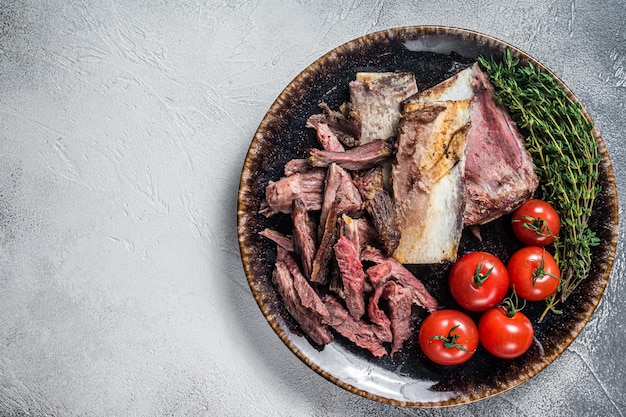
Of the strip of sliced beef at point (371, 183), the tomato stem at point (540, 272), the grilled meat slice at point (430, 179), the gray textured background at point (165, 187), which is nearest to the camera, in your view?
the tomato stem at point (540, 272)

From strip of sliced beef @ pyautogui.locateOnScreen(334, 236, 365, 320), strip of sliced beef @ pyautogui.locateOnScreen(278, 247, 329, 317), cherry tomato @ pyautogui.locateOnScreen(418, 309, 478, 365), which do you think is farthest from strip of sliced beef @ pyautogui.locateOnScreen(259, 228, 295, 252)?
cherry tomato @ pyautogui.locateOnScreen(418, 309, 478, 365)

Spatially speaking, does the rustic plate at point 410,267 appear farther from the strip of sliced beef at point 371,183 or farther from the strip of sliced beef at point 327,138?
the strip of sliced beef at point 371,183

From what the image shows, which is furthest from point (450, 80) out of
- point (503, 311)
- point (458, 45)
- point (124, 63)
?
point (124, 63)

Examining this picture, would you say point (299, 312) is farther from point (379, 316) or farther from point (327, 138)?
point (327, 138)

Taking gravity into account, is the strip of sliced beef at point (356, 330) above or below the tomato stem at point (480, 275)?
below

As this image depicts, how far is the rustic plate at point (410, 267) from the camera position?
2848 millimetres

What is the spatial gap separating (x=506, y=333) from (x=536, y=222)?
21.9 inches

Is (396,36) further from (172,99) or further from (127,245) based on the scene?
(127,245)

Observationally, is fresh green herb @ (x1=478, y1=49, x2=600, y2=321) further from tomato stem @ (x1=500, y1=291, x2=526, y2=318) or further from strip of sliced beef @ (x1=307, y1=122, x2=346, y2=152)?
strip of sliced beef @ (x1=307, y1=122, x2=346, y2=152)

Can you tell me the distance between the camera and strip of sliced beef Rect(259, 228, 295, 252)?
2.87 meters

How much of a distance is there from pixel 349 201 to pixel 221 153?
84cm

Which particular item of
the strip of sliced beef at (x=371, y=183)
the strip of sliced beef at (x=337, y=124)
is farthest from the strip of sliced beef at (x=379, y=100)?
the strip of sliced beef at (x=371, y=183)

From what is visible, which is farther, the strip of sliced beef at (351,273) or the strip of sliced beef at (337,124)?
the strip of sliced beef at (337,124)

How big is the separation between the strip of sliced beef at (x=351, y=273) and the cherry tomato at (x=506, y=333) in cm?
63
